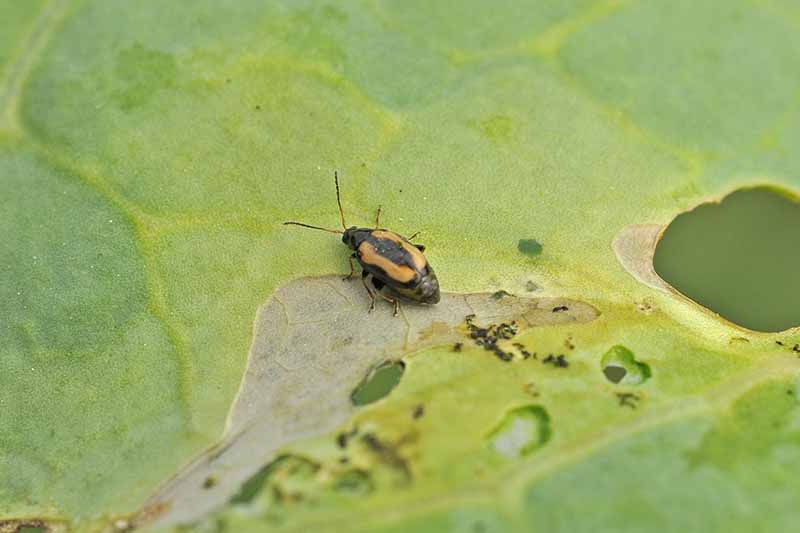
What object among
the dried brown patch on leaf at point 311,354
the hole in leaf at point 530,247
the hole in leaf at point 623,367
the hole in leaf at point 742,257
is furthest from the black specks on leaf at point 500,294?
the hole in leaf at point 742,257

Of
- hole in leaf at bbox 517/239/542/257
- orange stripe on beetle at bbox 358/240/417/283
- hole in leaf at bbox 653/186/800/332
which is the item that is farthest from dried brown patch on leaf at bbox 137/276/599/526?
hole in leaf at bbox 653/186/800/332

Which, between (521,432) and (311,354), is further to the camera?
(311,354)

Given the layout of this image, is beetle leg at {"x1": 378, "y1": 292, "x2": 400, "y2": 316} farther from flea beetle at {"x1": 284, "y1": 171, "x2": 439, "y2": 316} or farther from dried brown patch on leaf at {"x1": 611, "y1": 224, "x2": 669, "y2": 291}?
dried brown patch on leaf at {"x1": 611, "y1": 224, "x2": 669, "y2": 291}

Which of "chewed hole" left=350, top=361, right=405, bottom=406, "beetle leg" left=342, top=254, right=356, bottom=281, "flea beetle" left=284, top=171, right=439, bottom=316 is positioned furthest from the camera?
"beetle leg" left=342, top=254, right=356, bottom=281

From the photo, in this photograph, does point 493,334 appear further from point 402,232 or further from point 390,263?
point 402,232

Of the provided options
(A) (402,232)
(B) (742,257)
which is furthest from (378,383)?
(B) (742,257)

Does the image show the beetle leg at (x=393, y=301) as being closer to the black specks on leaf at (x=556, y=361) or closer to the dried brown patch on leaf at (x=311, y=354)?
the dried brown patch on leaf at (x=311, y=354)
